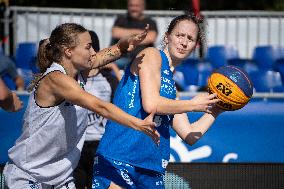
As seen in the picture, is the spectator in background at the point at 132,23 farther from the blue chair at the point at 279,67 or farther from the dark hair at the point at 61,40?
the dark hair at the point at 61,40

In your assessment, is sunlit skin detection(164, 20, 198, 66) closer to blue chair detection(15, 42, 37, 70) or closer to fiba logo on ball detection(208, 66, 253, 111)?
fiba logo on ball detection(208, 66, 253, 111)

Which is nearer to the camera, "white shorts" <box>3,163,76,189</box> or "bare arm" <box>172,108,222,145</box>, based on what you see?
"white shorts" <box>3,163,76,189</box>

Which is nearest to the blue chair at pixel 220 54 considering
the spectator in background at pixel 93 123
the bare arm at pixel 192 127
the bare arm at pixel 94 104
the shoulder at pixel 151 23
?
the shoulder at pixel 151 23

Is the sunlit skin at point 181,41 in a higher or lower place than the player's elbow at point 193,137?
higher

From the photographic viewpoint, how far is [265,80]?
1012 cm

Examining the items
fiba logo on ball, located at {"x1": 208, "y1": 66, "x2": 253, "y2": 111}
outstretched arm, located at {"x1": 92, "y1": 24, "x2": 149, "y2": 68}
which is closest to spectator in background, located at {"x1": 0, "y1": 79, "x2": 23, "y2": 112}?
outstretched arm, located at {"x1": 92, "y1": 24, "x2": 149, "y2": 68}

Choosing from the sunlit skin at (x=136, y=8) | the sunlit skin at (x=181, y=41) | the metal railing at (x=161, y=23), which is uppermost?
the sunlit skin at (x=181, y=41)

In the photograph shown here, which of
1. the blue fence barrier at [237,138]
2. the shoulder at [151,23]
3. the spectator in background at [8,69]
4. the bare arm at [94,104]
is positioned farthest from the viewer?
the shoulder at [151,23]

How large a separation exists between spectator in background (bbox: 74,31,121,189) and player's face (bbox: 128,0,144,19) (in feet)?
8.99

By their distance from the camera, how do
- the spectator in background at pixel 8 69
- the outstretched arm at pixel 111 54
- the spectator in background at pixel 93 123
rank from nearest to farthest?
the outstretched arm at pixel 111 54 → the spectator in background at pixel 93 123 → the spectator in background at pixel 8 69

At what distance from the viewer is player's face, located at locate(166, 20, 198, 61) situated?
5746 millimetres

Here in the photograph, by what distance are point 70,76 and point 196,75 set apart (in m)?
5.12

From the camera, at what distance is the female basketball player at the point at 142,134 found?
553cm

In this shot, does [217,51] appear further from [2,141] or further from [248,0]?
[248,0]
